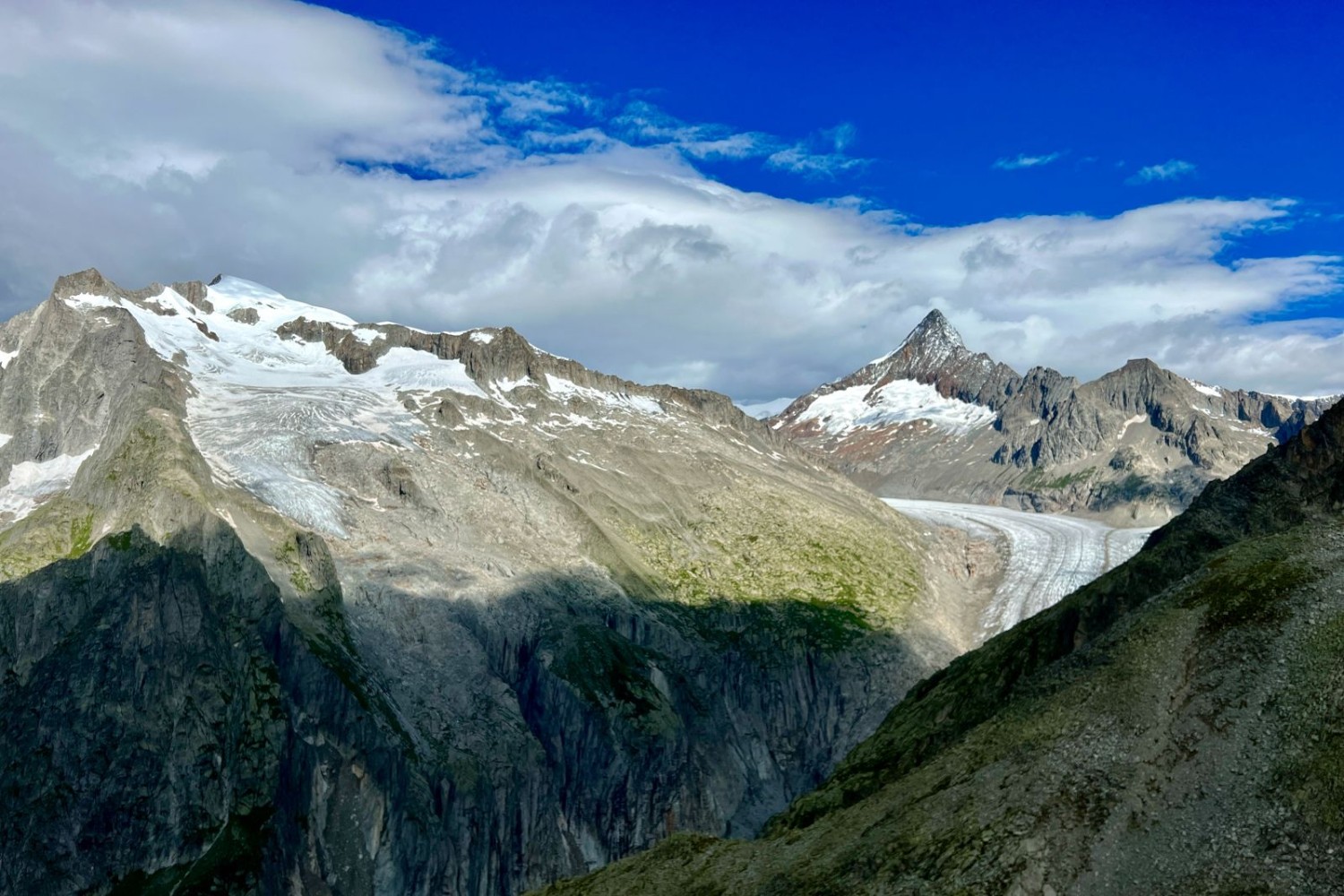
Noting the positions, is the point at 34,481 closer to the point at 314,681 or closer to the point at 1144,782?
the point at 314,681

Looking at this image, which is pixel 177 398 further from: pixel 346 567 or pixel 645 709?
pixel 645 709

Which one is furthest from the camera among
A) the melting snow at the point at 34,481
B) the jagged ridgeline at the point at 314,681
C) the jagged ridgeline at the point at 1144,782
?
the melting snow at the point at 34,481

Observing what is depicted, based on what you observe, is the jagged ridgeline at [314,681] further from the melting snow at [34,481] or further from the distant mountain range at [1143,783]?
the distant mountain range at [1143,783]

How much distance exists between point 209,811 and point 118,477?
164 ft

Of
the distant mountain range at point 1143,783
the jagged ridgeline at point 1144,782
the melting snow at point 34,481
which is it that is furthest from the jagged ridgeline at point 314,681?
the jagged ridgeline at point 1144,782

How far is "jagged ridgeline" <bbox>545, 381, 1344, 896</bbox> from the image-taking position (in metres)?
53.6

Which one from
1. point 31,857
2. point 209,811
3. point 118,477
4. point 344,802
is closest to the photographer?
point 31,857

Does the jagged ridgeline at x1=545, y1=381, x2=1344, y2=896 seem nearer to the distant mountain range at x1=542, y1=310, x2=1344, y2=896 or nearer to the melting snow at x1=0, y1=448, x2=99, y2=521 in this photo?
the distant mountain range at x1=542, y1=310, x2=1344, y2=896

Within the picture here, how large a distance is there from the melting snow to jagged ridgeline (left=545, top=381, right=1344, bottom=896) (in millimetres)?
122221

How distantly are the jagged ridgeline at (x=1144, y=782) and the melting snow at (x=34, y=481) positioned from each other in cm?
12222

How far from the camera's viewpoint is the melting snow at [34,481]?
555 ft

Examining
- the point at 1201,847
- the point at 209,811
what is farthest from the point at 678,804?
the point at 1201,847

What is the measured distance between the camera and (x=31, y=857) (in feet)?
399

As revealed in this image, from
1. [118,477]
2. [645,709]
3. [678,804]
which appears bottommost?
[678,804]
